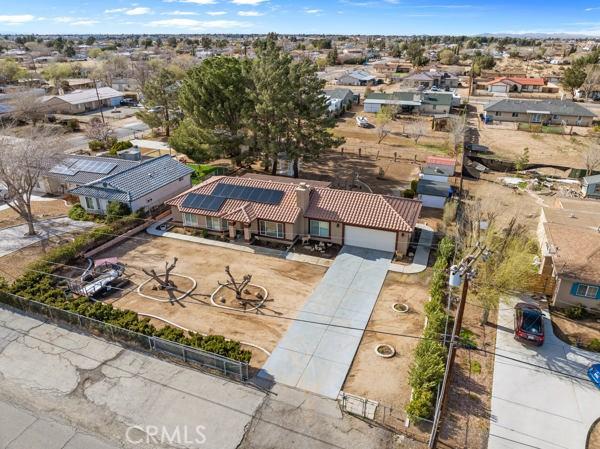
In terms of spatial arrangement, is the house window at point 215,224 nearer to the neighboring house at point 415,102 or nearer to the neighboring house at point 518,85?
the neighboring house at point 415,102

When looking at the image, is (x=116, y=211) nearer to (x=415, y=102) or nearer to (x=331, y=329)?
(x=331, y=329)

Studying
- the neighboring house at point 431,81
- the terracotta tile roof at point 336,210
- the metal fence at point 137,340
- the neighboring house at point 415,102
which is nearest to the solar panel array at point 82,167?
the terracotta tile roof at point 336,210

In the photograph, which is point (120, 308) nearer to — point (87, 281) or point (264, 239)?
point (87, 281)

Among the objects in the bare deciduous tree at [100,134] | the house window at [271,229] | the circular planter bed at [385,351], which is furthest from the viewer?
the bare deciduous tree at [100,134]

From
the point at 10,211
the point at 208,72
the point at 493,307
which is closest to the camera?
the point at 493,307

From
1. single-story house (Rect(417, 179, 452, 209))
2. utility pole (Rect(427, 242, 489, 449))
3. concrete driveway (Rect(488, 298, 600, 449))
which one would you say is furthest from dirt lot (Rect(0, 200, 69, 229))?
concrete driveway (Rect(488, 298, 600, 449))

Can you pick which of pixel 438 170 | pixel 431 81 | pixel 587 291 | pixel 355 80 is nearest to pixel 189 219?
pixel 438 170

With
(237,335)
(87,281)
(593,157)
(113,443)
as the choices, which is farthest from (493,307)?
(593,157)
